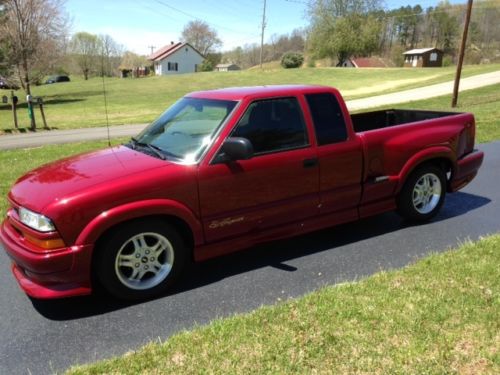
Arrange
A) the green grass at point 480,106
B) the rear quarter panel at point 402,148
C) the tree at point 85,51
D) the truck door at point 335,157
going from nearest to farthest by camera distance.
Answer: the truck door at point 335,157
the rear quarter panel at point 402,148
the green grass at point 480,106
the tree at point 85,51

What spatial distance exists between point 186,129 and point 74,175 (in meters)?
1.10

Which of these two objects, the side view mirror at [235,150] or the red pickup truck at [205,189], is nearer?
the red pickup truck at [205,189]

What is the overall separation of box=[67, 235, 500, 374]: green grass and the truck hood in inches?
53.1

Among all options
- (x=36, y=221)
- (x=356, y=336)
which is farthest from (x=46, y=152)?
(x=356, y=336)

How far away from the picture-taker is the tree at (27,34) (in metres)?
30.3

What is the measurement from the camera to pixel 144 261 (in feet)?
12.9

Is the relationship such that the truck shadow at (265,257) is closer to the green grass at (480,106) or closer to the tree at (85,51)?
the green grass at (480,106)

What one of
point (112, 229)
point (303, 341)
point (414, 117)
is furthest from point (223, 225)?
point (414, 117)

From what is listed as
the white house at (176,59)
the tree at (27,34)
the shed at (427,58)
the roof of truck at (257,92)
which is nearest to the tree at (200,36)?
the white house at (176,59)

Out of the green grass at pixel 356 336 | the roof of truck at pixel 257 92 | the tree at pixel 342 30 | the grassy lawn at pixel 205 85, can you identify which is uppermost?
the tree at pixel 342 30

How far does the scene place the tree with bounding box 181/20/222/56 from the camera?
367ft

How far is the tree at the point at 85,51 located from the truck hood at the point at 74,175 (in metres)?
84.3

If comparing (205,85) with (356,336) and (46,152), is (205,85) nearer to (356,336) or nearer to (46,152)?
(46,152)

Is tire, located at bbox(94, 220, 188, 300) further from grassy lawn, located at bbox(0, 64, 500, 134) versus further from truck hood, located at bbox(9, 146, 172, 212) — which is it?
grassy lawn, located at bbox(0, 64, 500, 134)
